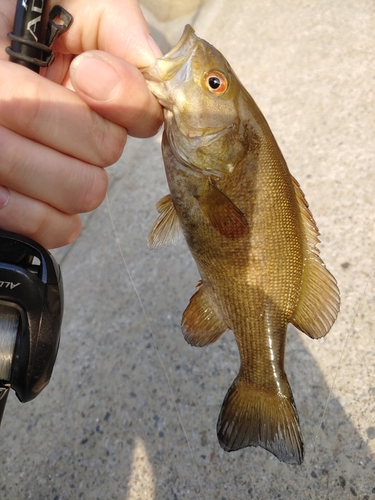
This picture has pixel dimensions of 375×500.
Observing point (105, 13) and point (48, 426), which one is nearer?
point (105, 13)

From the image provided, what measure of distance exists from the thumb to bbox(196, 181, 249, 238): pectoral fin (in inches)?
8.6

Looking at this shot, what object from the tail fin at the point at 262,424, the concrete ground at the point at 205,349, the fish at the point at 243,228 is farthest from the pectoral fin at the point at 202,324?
the concrete ground at the point at 205,349

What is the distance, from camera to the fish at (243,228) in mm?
928

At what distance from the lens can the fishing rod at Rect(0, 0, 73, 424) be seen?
0.82 metres

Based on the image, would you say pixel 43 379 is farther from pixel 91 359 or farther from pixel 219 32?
pixel 219 32

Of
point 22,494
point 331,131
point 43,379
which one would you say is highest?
point 331,131

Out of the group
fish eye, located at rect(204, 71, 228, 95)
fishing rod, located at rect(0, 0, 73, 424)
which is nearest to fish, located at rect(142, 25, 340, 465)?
fish eye, located at rect(204, 71, 228, 95)

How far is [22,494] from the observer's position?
1.55m

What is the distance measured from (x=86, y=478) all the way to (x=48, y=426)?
27cm

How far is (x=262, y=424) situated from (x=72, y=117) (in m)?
0.84

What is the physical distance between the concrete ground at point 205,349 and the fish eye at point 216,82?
0.99 m

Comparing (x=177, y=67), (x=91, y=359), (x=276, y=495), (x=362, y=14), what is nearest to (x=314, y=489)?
(x=276, y=495)

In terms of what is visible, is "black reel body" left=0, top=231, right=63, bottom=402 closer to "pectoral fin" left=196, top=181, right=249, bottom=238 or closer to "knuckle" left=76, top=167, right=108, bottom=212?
"knuckle" left=76, top=167, right=108, bottom=212

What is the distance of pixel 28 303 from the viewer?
82 centimetres
